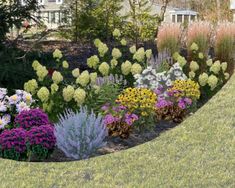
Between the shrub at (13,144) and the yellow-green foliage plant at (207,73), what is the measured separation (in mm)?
2933

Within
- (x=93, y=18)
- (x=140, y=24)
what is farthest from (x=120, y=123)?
(x=140, y=24)

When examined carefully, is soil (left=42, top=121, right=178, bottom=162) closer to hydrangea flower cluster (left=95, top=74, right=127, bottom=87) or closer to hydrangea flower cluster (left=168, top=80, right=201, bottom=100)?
hydrangea flower cluster (left=168, top=80, right=201, bottom=100)

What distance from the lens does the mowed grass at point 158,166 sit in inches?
151

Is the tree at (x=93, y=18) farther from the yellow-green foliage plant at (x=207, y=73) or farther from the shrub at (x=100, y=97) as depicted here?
the shrub at (x=100, y=97)

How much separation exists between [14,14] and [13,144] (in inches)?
135


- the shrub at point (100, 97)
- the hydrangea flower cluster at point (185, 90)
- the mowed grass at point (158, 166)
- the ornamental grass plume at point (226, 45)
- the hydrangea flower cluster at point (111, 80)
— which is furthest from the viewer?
the ornamental grass plume at point (226, 45)

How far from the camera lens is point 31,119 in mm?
4738

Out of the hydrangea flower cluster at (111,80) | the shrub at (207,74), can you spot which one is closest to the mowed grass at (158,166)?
the hydrangea flower cluster at (111,80)

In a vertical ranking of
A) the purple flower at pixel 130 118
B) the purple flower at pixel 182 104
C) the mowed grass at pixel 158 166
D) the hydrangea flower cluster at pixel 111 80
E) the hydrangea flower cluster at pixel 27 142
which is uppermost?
the hydrangea flower cluster at pixel 111 80

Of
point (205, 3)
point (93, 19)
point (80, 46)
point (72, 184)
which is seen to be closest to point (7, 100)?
point (72, 184)

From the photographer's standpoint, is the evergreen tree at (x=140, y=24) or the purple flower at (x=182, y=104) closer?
the purple flower at (x=182, y=104)

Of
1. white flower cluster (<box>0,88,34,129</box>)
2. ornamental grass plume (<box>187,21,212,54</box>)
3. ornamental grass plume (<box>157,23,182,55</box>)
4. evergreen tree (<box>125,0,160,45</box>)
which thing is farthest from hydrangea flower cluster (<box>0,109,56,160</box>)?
evergreen tree (<box>125,0,160,45</box>)

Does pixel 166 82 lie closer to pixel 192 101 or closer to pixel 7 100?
pixel 192 101

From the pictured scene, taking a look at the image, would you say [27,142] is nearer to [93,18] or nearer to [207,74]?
[207,74]
